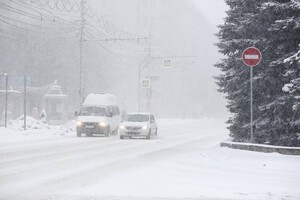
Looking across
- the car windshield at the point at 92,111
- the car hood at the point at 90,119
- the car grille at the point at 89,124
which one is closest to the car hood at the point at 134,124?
the car hood at the point at 90,119

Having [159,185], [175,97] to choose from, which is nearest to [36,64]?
[175,97]

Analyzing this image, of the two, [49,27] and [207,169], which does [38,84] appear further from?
[207,169]

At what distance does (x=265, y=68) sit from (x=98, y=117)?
1480 centimetres

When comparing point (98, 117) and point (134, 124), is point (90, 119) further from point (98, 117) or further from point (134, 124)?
point (134, 124)

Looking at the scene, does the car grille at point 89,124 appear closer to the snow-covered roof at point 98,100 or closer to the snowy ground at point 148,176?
the snow-covered roof at point 98,100

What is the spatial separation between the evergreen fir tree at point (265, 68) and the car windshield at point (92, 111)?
42.6 feet

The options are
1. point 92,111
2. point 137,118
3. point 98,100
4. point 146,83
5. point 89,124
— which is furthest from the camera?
point 146,83

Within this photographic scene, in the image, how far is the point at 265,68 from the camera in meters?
18.5

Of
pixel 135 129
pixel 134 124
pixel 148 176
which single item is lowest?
pixel 148 176

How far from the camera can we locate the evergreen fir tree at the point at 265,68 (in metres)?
16.2

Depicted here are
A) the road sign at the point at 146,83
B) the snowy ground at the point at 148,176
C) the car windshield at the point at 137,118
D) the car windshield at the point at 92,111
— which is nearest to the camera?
the snowy ground at the point at 148,176

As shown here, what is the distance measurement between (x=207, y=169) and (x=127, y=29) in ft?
365

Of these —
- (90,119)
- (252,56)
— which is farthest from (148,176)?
(90,119)

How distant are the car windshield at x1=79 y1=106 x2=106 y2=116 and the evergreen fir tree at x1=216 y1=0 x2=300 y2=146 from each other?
42.6 feet
